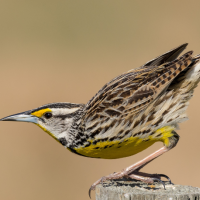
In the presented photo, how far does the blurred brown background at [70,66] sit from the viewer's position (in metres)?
6.61

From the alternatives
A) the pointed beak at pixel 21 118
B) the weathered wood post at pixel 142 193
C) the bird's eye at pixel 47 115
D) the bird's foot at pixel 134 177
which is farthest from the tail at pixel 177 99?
the pointed beak at pixel 21 118

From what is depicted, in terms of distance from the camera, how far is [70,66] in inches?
336

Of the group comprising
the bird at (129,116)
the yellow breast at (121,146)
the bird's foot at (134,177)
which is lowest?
the bird's foot at (134,177)

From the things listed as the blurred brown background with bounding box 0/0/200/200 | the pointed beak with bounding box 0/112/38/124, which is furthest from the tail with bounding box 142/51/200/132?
the blurred brown background with bounding box 0/0/200/200

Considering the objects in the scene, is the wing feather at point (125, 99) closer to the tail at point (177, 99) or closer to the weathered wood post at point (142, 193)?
the tail at point (177, 99)

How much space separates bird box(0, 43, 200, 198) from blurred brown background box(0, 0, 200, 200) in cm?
174

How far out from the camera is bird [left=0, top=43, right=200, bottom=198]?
3.55 meters

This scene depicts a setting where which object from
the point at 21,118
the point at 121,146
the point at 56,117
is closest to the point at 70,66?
the point at 56,117

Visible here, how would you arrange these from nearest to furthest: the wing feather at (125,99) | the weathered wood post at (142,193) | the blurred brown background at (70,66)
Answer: the weathered wood post at (142,193), the wing feather at (125,99), the blurred brown background at (70,66)

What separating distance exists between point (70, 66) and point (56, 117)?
15.6 feet

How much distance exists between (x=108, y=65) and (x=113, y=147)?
521cm

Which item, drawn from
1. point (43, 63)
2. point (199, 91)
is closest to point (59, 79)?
point (43, 63)

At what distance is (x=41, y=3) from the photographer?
10.7 m

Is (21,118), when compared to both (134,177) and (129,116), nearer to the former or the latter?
(129,116)
